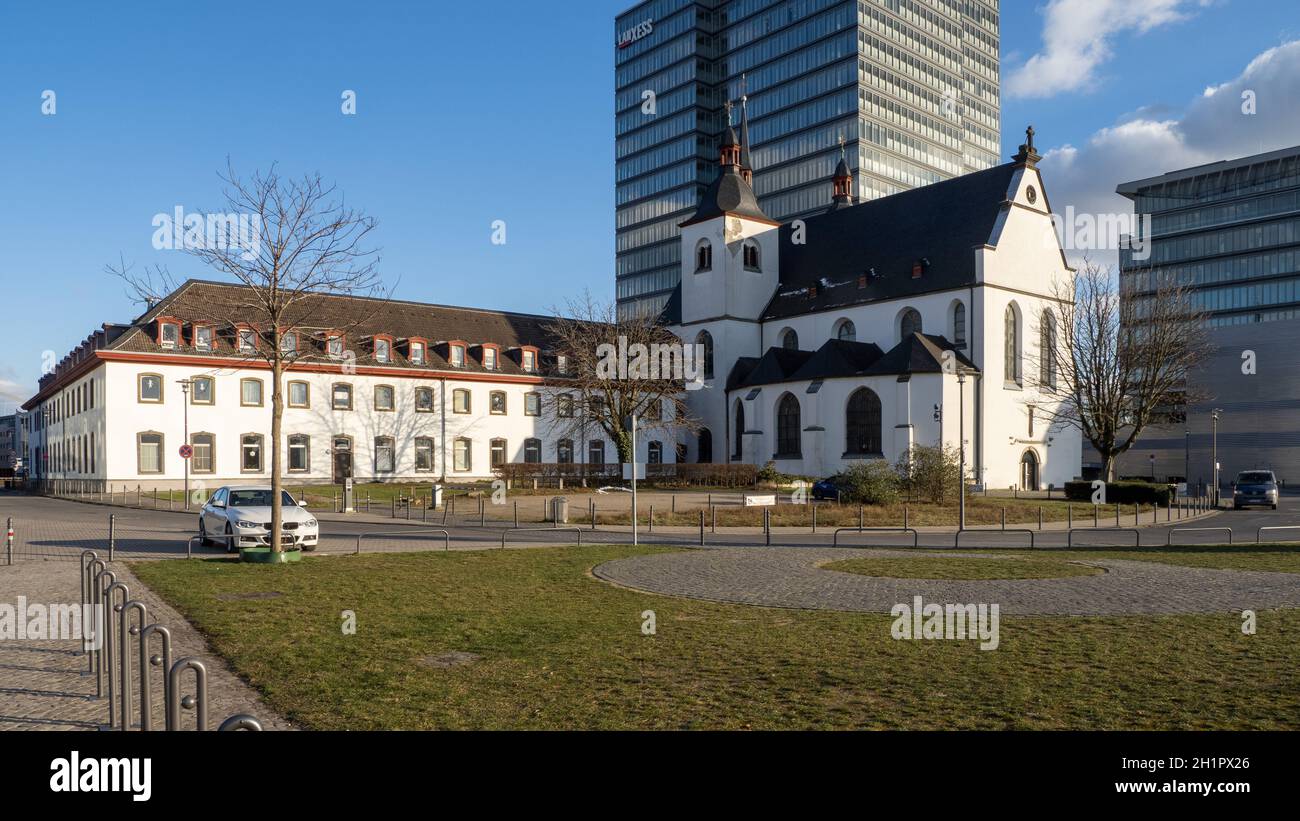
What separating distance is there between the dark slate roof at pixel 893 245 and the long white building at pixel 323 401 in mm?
15988

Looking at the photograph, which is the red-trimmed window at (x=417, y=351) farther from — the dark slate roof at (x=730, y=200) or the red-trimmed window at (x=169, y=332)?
the dark slate roof at (x=730, y=200)

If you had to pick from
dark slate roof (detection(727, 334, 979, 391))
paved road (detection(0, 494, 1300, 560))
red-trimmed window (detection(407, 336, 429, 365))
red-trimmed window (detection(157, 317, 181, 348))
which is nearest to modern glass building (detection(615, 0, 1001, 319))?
dark slate roof (detection(727, 334, 979, 391))

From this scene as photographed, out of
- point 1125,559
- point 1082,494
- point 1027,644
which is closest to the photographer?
point 1027,644

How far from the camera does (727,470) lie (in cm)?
5228

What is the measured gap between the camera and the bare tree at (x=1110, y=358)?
5203cm

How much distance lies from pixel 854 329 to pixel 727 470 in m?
16.0

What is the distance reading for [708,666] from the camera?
890cm

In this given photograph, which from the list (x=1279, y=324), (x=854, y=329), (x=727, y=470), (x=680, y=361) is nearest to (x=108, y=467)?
(x=727, y=470)

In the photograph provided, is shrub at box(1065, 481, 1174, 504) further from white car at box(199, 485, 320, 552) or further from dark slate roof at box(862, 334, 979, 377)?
white car at box(199, 485, 320, 552)

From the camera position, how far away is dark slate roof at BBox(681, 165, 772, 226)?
225ft

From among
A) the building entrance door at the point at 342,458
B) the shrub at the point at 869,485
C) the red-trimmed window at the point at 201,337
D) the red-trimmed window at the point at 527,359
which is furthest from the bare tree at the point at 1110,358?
the red-trimmed window at the point at 201,337

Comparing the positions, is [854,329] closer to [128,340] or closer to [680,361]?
[680,361]

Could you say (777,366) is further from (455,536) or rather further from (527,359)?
(455,536)

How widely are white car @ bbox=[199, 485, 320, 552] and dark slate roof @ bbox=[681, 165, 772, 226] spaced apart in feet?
167
